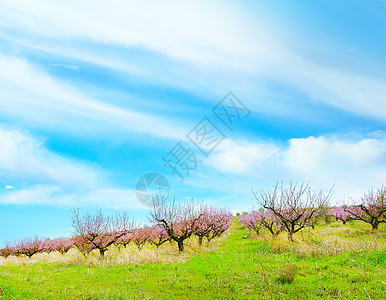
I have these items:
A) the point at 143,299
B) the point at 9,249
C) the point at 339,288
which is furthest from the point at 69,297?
the point at 9,249

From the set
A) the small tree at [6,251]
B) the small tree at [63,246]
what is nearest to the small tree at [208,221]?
the small tree at [63,246]

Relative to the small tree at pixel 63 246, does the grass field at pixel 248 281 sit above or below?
above

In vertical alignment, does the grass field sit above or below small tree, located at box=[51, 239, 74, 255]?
above

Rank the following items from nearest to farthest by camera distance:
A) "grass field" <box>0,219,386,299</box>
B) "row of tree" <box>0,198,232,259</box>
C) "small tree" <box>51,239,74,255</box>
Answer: "grass field" <box>0,219,386,299</box> → "row of tree" <box>0,198,232,259</box> → "small tree" <box>51,239,74,255</box>

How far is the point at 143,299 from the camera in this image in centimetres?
882

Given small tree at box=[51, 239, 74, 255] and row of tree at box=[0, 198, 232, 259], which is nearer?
row of tree at box=[0, 198, 232, 259]

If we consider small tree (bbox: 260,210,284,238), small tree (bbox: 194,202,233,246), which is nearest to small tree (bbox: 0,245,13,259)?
small tree (bbox: 194,202,233,246)

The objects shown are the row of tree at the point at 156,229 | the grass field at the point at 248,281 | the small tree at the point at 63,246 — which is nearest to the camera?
the grass field at the point at 248,281

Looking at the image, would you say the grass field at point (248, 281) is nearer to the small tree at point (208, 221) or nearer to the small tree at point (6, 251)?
the small tree at point (208, 221)

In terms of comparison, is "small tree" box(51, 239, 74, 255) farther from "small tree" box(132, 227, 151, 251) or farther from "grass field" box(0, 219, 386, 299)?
"grass field" box(0, 219, 386, 299)

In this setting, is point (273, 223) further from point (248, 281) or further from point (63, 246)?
point (63, 246)

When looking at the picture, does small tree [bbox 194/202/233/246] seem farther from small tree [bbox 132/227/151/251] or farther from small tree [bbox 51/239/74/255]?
small tree [bbox 51/239/74/255]

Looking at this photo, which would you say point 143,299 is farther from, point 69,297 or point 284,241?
point 284,241

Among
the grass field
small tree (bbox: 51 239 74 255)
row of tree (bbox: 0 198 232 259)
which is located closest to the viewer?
the grass field
